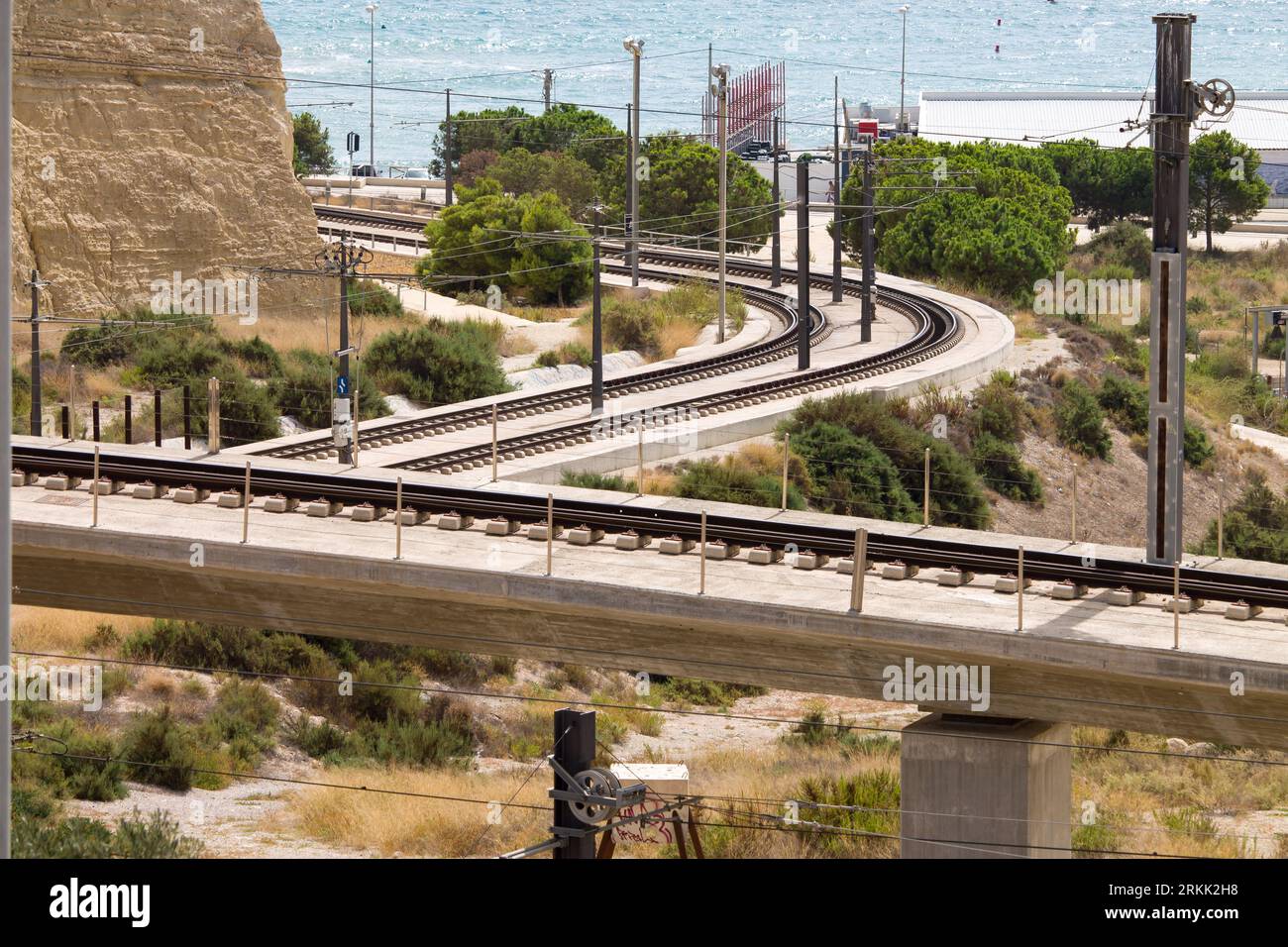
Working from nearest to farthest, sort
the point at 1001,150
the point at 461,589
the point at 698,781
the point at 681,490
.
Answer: the point at 461,589 → the point at 698,781 → the point at 681,490 → the point at 1001,150

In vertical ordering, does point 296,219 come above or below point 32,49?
below

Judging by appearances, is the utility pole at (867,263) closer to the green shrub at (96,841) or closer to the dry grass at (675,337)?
the dry grass at (675,337)

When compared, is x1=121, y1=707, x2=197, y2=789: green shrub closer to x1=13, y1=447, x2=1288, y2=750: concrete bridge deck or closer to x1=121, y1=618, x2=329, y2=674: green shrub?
x1=13, y1=447, x2=1288, y2=750: concrete bridge deck

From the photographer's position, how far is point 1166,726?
1661 cm

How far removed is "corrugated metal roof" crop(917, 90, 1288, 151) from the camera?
99188 millimetres

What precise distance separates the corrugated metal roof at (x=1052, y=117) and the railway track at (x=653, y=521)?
77658mm

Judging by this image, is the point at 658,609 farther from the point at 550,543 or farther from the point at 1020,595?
the point at 1020,595

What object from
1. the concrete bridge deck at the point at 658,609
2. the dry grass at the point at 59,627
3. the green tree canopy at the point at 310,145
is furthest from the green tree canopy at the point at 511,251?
the green tree canopy at the point at 310,145

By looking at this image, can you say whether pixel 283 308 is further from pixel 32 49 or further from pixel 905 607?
pixel 905 607

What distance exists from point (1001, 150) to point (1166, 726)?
62590mm

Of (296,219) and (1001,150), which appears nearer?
(296,219)

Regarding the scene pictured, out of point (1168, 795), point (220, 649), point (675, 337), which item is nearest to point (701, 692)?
point (220, 649)

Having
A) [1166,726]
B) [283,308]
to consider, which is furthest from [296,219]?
[1166,726]
